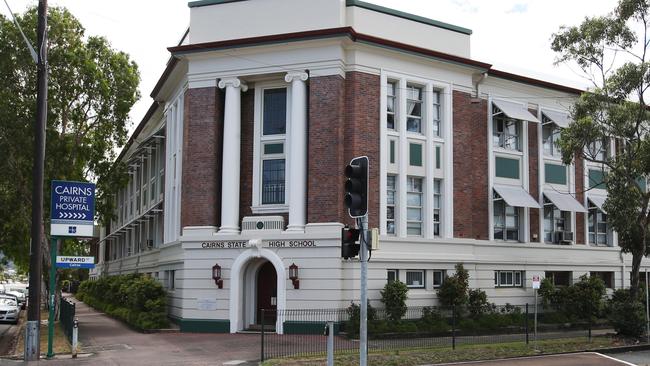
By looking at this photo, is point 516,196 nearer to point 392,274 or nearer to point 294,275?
point 392,274

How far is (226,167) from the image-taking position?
25859mm

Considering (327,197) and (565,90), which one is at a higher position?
(565,90)

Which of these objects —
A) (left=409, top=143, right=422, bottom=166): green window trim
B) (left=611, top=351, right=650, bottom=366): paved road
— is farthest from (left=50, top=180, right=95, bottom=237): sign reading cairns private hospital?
(left=611, top=351, right=650, bottom=366): paved road

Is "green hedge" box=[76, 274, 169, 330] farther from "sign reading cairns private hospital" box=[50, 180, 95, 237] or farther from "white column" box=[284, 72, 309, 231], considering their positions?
"sign reading cairns private hospital" box=[50, 180, 95, 237]

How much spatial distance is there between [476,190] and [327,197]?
7.27 m

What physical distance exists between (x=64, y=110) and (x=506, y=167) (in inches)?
746

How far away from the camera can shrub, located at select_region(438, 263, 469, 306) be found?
25781mm

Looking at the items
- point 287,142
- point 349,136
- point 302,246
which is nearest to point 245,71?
point 287,142

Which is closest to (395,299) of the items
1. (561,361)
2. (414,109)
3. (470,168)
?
(470,168)

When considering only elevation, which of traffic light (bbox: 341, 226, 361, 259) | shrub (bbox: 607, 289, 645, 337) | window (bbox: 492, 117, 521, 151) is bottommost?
shrub (bbox: 607, 289, 645, 337)

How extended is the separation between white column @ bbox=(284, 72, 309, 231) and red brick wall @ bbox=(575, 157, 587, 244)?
1391 centimetres

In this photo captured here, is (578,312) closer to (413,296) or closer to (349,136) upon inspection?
(413,296)

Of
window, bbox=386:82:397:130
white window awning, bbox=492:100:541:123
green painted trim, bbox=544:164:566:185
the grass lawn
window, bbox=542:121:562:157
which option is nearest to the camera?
the grass lawn

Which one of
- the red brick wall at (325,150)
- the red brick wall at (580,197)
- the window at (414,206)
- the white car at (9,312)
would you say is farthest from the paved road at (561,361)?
the white car at (9,312)
